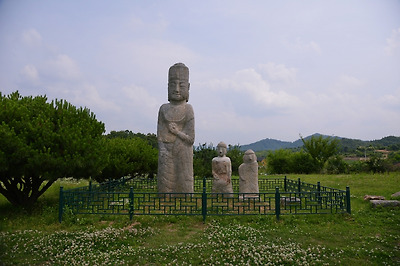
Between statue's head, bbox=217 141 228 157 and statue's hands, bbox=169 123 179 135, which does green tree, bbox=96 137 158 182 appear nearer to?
statue's hands, bbox=169 123 179 135

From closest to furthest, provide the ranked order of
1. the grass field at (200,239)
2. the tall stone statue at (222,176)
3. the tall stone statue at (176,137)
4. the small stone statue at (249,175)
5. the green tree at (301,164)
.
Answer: the grass field at (200,239) → the tall stone statue at (176,137) → the tall stone statue at (222,176) → the small stone statue at (249,175) → the green tree at (301,164)

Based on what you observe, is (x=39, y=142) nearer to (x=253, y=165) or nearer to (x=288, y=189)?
(x=253, y=165)

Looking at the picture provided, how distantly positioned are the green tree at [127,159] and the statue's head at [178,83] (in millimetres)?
5914

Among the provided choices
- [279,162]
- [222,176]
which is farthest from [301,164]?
[222,176]

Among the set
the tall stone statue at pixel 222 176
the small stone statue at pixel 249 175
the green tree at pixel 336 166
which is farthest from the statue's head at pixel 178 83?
the green tree at pixel 336 166

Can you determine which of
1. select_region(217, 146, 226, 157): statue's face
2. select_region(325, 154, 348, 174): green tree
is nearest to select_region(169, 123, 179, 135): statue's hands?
select_region(217, 146, 226, 157): statue's face

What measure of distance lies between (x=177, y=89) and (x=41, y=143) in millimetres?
5311

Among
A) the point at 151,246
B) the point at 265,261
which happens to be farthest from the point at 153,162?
the point at 265,261

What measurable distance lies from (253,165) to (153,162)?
739 cm

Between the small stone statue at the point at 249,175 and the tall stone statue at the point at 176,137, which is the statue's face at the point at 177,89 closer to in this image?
the tall stone statue at the point at 176,137

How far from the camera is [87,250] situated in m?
6.79

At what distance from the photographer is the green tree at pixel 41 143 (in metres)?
8.88

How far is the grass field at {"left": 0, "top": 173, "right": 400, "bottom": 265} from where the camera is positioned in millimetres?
6297

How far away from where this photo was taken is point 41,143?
9.26 meters
